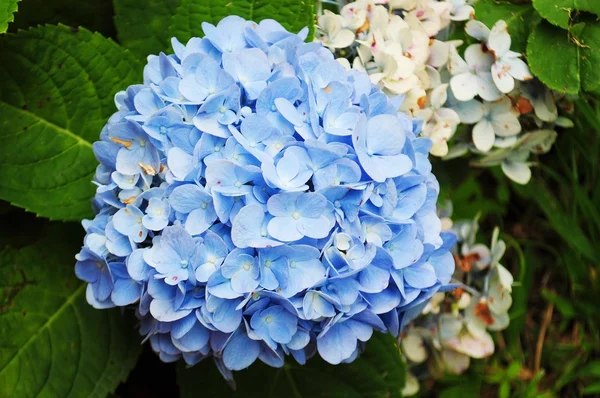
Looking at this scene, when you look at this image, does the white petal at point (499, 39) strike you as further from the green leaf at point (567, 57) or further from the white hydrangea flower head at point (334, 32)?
the white hydrangea flower head at point (334, 32)

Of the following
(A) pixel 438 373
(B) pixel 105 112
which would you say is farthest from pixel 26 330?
(A) pixel 438 373

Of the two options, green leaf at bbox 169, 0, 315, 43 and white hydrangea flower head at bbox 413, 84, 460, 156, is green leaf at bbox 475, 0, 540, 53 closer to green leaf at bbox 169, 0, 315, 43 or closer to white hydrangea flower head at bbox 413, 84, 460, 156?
white hydrangea flower head at bbox 413, 84, 460, 156

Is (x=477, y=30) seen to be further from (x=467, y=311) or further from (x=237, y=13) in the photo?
(x=467, y=311)

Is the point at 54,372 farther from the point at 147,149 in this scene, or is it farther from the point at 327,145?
the point at 327,145

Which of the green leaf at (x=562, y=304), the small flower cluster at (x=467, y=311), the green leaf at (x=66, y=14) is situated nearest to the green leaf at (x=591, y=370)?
the green leaf at (x=562, y=304)

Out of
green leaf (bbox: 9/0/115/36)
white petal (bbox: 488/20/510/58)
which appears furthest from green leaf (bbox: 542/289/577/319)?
green leaf (bbox: 9/0/115/36)

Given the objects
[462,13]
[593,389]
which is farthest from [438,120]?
[593,389]
